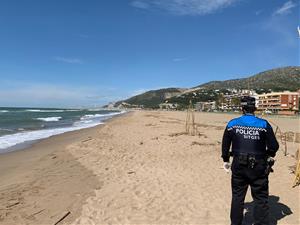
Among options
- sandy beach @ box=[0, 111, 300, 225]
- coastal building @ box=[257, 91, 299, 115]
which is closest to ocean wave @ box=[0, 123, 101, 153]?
sandy beach @ box=[0, 111, 300, 225]

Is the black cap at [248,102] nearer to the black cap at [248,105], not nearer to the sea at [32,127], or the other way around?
the black cap at [248,105]

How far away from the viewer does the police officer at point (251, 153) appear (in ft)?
14.1

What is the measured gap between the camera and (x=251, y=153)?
14.1 feet

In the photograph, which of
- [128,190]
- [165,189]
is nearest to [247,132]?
[165,189]

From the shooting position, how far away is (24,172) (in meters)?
9.27

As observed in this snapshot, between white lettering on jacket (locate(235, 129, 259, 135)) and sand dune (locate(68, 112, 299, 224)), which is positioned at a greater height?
white lettering on jacket (locate(235, 129, 259, 135))

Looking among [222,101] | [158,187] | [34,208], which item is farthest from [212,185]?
[222,101]

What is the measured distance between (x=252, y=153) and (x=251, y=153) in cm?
1

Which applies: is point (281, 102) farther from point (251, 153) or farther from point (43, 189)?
point (251, 153)

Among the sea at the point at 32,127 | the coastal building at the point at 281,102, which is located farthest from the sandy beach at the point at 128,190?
the coastal building at the point at 281,102

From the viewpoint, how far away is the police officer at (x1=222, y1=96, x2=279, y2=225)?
4.30m

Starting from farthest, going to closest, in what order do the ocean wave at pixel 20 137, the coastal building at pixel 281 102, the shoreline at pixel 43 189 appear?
1. the coastal building at pixel 281 102
2. the ocean wave at pixel 20 137
3. the shoreline at pixel 43 189

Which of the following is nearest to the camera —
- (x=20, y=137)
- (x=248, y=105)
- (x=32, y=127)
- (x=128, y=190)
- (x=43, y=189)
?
(x=248, y=105)

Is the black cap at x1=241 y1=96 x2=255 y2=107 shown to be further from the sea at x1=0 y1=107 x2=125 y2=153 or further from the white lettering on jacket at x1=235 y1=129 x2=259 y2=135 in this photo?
the sea at x1=0 y1=107 x2=125 y2=153
